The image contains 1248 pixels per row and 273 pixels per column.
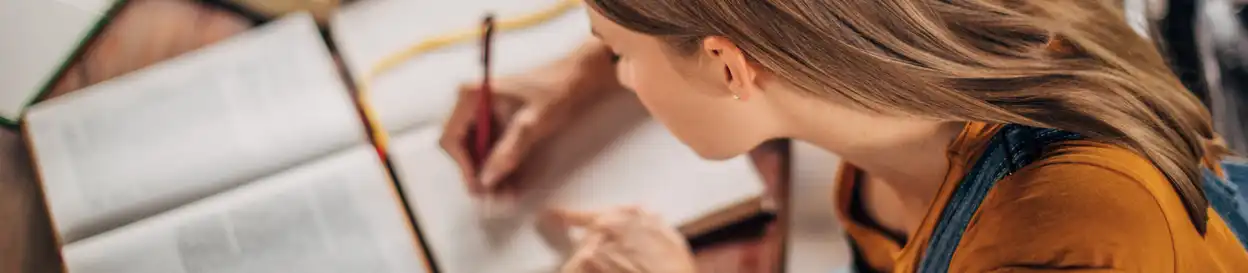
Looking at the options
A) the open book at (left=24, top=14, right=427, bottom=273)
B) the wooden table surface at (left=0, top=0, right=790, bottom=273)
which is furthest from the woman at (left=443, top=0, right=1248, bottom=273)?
the open book at (left=24, top=14, right=427, bottom=273)

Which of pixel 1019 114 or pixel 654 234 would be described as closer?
pixel 1019 114

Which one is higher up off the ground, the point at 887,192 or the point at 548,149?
the point at 548,149

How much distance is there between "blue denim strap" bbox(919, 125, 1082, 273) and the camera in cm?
49

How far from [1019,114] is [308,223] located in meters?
0.44

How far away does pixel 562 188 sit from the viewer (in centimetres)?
66

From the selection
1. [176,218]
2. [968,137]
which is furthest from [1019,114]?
[176,218]

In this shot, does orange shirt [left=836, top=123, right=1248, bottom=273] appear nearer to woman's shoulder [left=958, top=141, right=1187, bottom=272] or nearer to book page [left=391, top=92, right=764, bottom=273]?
woman's shoulder [left=958, top=141, right=1187, bottom=272]

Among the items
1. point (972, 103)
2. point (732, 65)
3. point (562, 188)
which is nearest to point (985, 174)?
point (972, 103)

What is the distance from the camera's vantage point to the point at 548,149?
2.24ft

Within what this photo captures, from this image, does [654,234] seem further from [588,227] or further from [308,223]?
[308,223]

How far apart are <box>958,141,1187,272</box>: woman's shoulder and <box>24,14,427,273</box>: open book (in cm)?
36

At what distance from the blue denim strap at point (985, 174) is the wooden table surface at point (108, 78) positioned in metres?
0.16

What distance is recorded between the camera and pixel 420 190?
65 cm

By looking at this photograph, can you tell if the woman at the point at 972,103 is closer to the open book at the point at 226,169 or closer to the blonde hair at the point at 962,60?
the blonde hair at the point at 962,60
